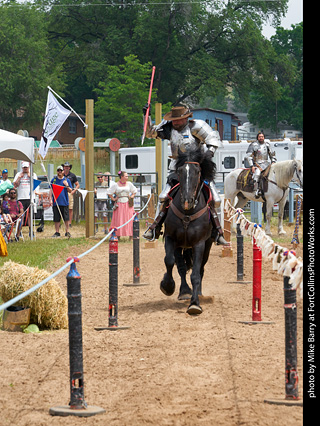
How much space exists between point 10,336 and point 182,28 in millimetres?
55835

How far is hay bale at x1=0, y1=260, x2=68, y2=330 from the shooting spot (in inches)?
335

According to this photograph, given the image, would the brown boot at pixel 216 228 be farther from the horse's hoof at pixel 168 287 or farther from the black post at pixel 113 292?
the black post at pixel 113 292

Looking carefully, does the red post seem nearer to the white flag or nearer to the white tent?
the white tent

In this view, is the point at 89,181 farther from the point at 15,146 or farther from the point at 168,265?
the point at 168,265

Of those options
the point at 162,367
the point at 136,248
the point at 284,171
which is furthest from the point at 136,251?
the point at 284,171

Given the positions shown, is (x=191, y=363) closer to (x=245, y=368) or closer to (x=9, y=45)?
(x=245, y=368)

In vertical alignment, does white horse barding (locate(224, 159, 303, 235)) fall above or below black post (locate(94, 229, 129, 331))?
above

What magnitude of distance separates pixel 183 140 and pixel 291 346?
5.02 metres

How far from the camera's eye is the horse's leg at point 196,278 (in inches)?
364

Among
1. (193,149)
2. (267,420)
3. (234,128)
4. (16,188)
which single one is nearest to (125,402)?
(267,420)

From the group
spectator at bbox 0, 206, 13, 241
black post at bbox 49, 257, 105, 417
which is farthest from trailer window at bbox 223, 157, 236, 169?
black post at bbox 49, 257, 105, 417

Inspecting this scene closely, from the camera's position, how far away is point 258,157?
20844 millimetres

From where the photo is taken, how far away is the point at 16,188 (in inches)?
802

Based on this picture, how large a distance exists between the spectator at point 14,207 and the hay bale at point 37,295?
10459mm
